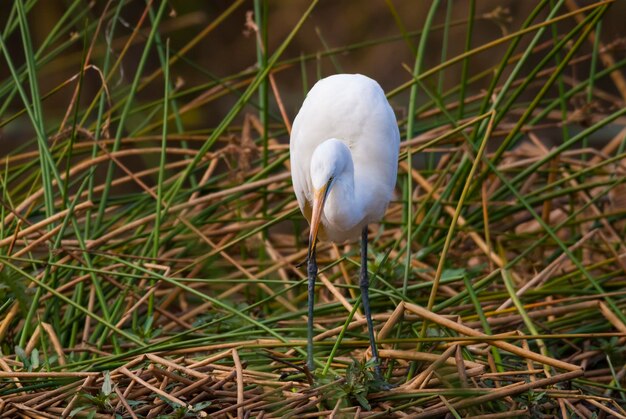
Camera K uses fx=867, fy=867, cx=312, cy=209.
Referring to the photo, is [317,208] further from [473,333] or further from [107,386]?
[107,386]

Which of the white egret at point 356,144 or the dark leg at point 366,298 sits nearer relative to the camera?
the dark leg at point 366,298

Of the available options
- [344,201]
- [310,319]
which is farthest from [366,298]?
[344,201]

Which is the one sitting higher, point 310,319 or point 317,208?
point 317,208

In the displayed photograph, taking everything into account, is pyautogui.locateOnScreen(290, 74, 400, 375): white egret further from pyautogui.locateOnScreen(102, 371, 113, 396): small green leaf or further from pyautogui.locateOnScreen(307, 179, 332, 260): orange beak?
pyautogui.locateOnScreen(102, 371, 113, 396): small green leaf

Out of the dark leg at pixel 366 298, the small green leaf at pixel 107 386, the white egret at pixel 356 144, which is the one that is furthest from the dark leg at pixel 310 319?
the small green leaf at pixel 107 386

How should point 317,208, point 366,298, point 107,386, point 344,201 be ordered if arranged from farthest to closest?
point 366,298, point 344,201, point 317,208, point 107,386

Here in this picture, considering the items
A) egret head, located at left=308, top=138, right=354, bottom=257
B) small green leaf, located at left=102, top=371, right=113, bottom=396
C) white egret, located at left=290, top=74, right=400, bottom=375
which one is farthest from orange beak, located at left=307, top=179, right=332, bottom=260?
small green leaf, located at left=102, top=371, right=113, bottom=396

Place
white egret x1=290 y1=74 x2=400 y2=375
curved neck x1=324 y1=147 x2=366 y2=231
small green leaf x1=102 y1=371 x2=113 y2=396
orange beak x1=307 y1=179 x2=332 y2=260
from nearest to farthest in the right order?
small green leaf x1=102 y1=371 x2=113 y2=396 → orange beak x1=307 y1=179 x2=332 y2=260 → curved neck x1=324 y1=147 x2=366 y2=231 → white egret x1=290 y1=74 x2=400 y2=375

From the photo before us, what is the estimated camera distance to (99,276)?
2244 mm

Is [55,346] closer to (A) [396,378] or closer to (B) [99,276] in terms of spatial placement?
(B) [99,276]

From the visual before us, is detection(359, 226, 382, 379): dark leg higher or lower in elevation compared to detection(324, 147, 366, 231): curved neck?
lower

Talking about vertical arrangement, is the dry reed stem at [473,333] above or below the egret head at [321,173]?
below

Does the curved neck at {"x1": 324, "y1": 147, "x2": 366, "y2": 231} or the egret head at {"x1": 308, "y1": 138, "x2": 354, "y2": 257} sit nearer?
the egret head at {"x1": 308, "y1": 138, "x2": 354, "y2": 257}

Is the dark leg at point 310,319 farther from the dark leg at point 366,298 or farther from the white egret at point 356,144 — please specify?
the dark leg at point 366,298
